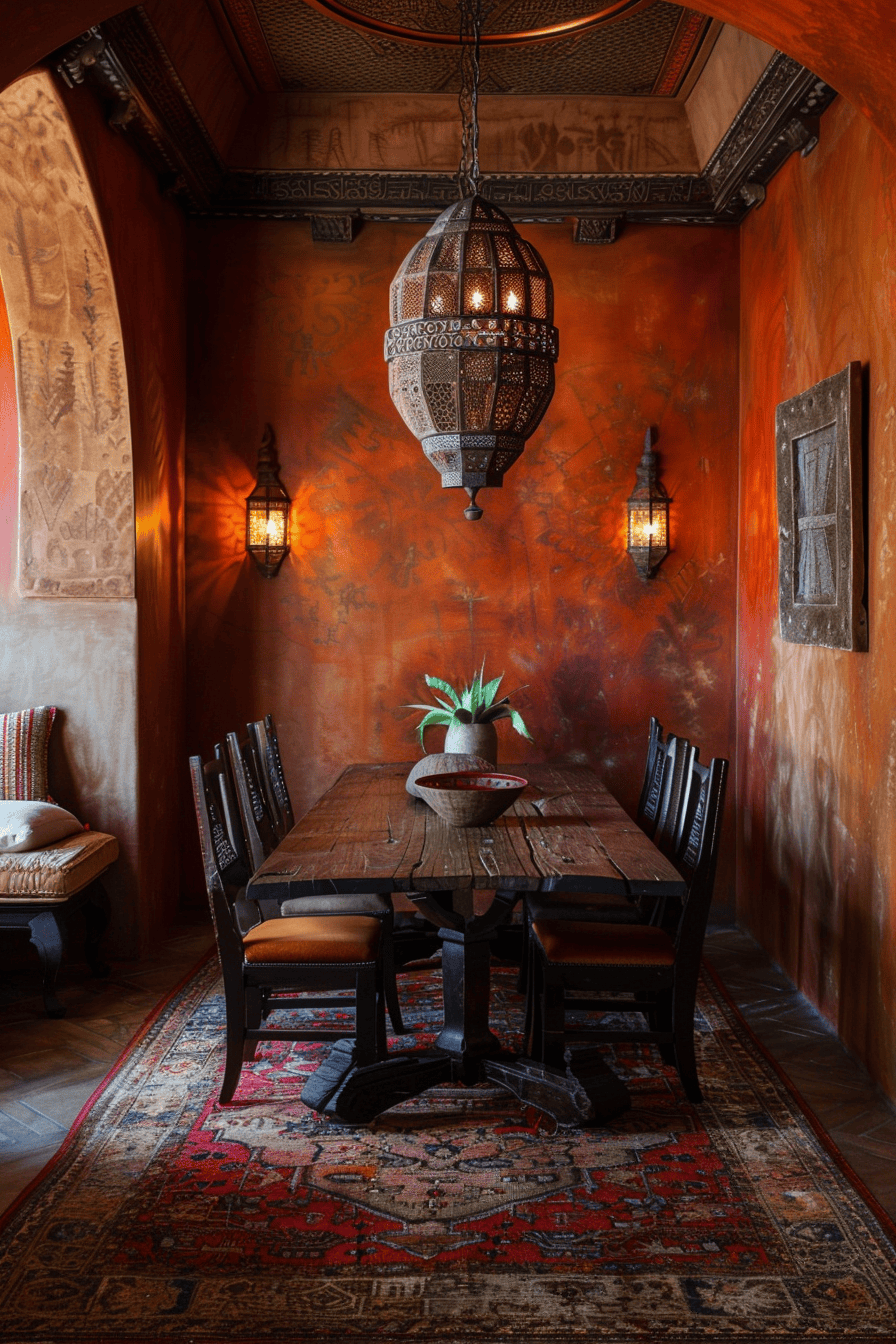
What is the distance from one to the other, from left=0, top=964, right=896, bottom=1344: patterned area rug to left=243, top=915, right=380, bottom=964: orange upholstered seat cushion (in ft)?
1.47

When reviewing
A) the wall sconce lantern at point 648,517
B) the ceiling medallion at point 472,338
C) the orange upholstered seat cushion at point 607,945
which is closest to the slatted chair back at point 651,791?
the orange upholstered seat cushion at point 607,945

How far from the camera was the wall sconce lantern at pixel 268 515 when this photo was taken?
17.4 ft

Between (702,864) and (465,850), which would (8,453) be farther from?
(702,864)

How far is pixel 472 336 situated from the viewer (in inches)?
126

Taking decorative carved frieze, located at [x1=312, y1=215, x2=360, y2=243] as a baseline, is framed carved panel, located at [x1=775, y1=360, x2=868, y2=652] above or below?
below

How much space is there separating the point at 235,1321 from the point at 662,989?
1.51m

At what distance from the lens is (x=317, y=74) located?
16.2 ft

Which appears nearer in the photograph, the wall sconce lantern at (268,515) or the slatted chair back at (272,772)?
the slatted chair back at (272,772)

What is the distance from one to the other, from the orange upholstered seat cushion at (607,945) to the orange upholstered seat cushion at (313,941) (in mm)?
529

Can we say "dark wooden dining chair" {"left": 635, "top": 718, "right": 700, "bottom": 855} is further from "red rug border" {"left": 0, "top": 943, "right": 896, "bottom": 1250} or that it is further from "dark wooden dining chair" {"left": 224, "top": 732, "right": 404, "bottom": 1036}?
"dark wooden dining chair" {"left": 224, "top": 732, "right": 404, "bottom": 1036}

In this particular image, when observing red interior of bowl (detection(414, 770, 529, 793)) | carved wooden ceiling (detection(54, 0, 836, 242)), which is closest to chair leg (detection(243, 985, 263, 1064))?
red interior of bowl (detection(414, 770, 529, 793))

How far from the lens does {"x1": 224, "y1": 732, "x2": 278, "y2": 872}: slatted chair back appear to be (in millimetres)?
3721

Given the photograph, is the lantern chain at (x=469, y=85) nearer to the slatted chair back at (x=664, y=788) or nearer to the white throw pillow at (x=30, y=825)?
the slatted chair back at (x=664, y=788)

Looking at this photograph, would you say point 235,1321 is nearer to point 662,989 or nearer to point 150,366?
point 662,989
